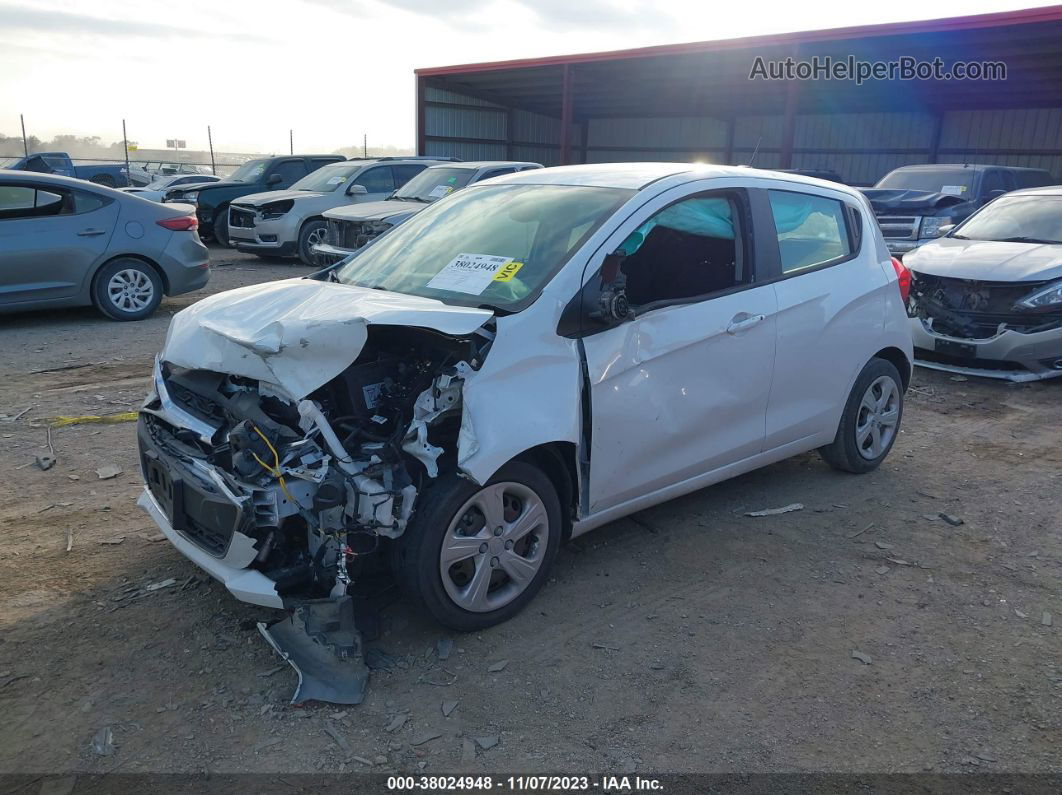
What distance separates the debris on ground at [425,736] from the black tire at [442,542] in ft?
1.63

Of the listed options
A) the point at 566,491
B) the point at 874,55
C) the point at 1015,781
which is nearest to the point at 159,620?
the point at 566,491

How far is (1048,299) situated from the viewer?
729 centimetres

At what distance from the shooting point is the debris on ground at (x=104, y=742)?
9.27 feet

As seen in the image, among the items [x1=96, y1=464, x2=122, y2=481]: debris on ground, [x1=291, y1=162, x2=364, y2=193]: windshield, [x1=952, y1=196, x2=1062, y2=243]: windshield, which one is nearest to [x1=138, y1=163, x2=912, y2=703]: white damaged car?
[x1=96, y1=464, x2=122, y2=481]: debris on ground

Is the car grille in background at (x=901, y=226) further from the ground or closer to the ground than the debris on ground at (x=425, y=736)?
further from the ground

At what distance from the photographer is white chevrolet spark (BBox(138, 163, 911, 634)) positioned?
3197 millimetres

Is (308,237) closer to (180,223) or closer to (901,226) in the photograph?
(180,223)

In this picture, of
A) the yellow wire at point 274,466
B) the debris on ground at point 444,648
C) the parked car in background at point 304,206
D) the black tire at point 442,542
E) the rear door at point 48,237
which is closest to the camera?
the yellow wire at point 274,466

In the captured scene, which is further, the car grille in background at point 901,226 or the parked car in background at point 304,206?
the parked car in background at point 304,206

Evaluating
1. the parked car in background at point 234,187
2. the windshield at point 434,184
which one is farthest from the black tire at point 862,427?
the parked car in background at point 234,187

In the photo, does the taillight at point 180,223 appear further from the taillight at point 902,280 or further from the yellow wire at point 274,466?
the taillight at point 902,280

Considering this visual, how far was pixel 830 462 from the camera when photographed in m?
5.36

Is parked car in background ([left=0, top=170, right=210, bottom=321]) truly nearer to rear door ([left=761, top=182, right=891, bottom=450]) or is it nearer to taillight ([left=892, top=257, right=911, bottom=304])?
rear door ([left=761, top=182, right=891, bottom=450])

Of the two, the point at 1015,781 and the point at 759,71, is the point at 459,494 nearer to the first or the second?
the point at 1015,781
